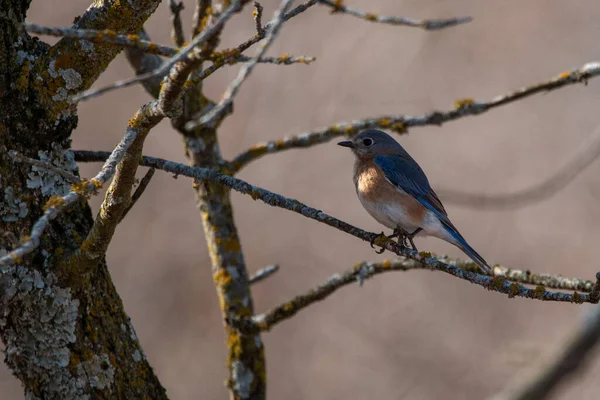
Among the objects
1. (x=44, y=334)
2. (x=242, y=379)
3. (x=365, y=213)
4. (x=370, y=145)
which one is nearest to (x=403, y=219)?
(x=370, y=145)

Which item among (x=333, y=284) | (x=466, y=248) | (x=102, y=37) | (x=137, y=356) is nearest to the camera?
(x=102, y=37)

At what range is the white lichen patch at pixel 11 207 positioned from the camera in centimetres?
271

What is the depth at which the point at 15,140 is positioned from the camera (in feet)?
9.13

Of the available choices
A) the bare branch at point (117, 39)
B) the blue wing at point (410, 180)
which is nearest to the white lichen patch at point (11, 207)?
the bare branch at point (117, 39)

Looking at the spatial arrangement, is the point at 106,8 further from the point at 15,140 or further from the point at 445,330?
the point at 445,330

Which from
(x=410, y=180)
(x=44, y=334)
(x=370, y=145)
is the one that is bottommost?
(x=44, y=334)

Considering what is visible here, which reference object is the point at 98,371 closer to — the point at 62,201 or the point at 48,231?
the point at 48,231

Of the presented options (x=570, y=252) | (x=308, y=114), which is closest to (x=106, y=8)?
(x=308, y=114)

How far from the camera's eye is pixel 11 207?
2.71m

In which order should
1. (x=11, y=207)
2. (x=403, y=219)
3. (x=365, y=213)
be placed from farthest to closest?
(x=365, y=213) → (x=403, y=219) → (x=11, y=207)

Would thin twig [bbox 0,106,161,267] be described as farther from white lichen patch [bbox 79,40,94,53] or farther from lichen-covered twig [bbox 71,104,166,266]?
white lichen patch [bbox 79,40,94,53]

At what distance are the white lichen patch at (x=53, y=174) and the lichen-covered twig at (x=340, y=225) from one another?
151 millimetres

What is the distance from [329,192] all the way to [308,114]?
0.84 m

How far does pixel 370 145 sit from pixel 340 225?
2126 millimetres
